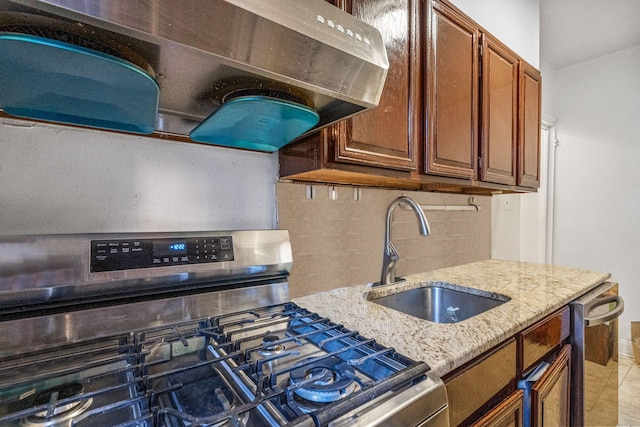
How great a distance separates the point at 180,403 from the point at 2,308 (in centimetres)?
43

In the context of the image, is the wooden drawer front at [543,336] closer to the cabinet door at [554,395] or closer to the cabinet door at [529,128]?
the cabinet door at [554,395]

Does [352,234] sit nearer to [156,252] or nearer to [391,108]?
[391,108]

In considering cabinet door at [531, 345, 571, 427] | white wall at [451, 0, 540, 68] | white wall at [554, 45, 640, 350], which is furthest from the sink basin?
white wall at [554, 45, 640, 350]

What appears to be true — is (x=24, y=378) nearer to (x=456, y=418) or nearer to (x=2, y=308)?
(x=2, y=308)

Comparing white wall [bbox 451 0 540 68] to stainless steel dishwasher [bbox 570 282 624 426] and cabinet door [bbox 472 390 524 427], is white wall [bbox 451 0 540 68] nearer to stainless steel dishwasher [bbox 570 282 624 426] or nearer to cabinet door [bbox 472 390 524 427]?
stainless steel dishwasher [bbox 570 282 624 426]

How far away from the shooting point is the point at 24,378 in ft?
1.86

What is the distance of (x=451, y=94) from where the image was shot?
4.22ft

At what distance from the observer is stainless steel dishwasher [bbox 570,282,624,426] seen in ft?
3.94

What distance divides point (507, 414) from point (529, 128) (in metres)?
1.58

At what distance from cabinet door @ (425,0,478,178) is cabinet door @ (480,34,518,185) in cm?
8

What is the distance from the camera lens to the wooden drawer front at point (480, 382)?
692mm

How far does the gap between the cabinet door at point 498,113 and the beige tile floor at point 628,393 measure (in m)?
1.64

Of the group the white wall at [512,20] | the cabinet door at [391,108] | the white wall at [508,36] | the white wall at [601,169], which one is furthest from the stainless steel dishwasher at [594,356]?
the white wall at [601,169]

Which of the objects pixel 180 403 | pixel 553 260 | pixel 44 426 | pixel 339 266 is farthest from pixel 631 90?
pixel 44 426
